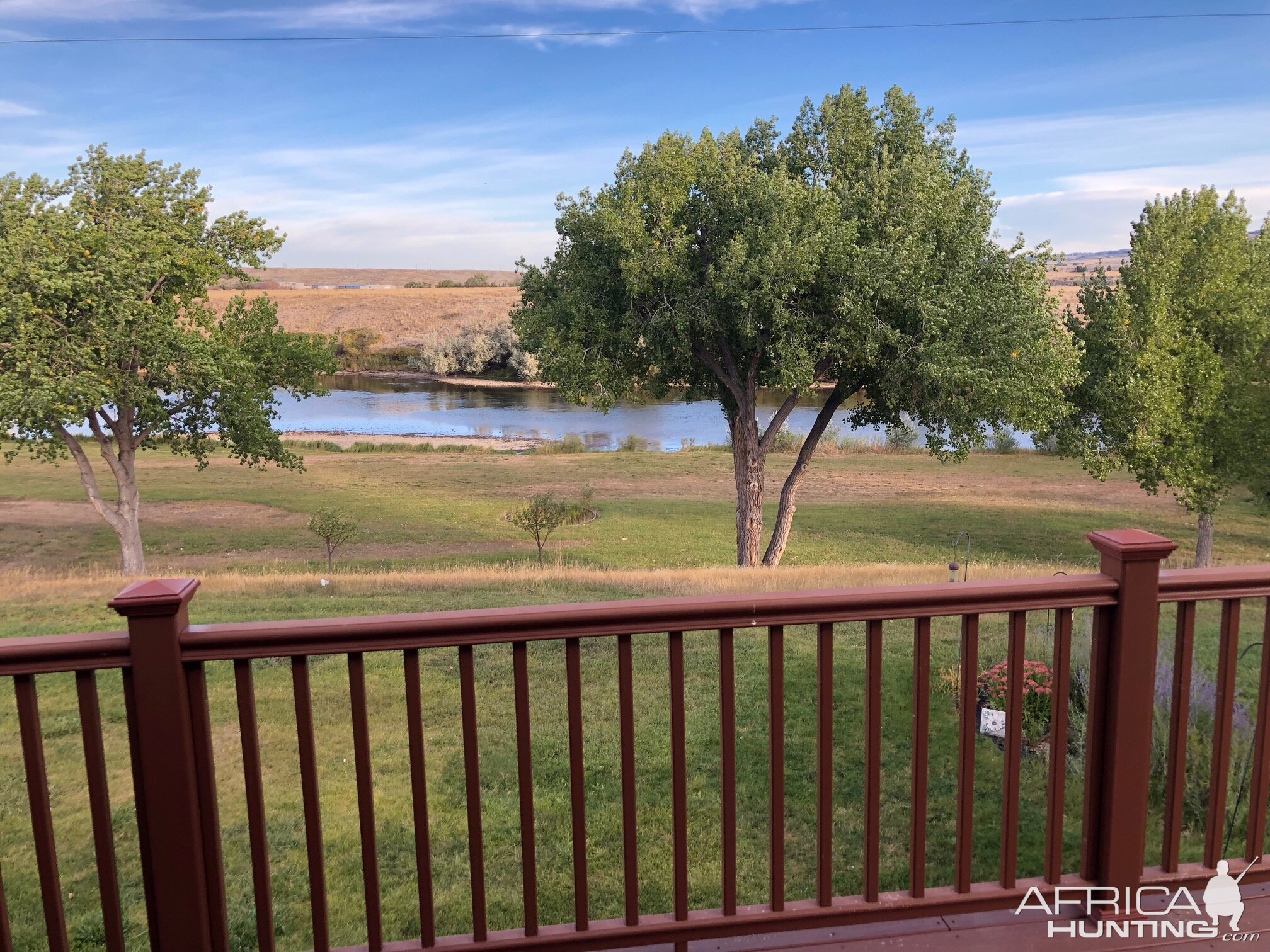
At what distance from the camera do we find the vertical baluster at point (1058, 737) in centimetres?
218

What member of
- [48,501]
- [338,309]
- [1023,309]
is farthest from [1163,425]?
[338,309]

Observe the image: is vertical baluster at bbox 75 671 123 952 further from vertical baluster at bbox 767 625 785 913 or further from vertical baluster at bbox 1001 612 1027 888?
vertical baluster at bbox 1001 612 1027 888

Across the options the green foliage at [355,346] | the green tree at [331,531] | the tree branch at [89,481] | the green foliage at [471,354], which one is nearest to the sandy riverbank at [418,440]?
the tree branch at [89,481]

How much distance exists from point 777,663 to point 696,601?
239 mm

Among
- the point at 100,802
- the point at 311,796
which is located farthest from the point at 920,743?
the point at 100,802

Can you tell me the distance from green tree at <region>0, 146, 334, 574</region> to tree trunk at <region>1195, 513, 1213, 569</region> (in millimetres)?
18828

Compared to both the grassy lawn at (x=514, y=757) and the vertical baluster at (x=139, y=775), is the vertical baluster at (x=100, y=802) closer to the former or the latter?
the vertical baluster at (x=139, y=775)

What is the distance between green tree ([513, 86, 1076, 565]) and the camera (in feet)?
48.1

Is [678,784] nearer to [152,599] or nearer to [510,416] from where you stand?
[152,599]

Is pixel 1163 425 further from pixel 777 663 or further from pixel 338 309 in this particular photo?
pixel 338 309

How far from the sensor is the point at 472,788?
202 centimetres

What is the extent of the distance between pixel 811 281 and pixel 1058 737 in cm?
1304

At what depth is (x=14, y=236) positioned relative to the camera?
54.1 ft

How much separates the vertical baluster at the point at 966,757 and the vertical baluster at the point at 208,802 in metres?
1.63
